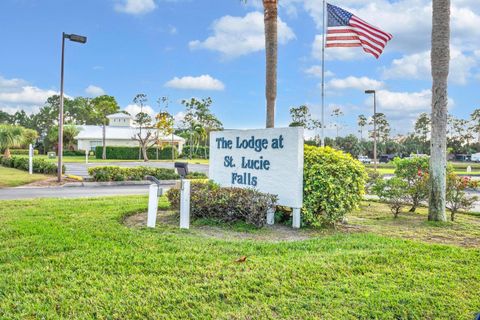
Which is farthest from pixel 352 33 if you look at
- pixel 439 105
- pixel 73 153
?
pixel 73 153

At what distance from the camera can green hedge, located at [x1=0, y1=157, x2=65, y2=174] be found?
2302 cm

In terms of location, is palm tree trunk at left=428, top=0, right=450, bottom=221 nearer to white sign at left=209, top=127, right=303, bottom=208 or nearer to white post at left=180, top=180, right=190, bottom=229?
white sign at left=209, top=127, right=303, bottom=208

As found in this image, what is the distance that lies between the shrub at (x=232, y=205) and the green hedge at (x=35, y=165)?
1690cm

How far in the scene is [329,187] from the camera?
766 centimetres

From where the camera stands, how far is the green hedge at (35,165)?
75.5 feet

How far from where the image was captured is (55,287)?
4371mm

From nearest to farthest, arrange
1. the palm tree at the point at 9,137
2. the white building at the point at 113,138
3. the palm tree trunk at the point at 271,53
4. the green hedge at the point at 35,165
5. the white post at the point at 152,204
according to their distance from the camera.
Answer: the white post at the point at 152,204, the palm tree trunk at the point at 271,53, the green hedge at the point at 35,165, the palm tree at the point at 9,137, the white building at the point at 113,138

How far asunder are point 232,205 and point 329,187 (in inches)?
71.7

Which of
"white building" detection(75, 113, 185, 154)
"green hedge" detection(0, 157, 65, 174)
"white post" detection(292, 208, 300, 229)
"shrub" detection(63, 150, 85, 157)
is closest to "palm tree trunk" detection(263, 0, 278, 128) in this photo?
"white post" detection(292, 208, 300, 229)

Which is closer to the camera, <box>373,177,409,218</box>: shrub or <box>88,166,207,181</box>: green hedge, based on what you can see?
<box>373,177,409,218</box>: shrub

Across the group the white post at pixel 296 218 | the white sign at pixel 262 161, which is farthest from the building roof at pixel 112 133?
the white post at pixel 296 218

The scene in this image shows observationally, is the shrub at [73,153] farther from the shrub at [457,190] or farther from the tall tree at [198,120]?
the shrub at [457,190]

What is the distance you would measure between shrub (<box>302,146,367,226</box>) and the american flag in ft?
15.4

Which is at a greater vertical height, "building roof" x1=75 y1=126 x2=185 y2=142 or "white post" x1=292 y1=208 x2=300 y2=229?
"building roof" x1=75 y1=126 x2=185 y2=142
